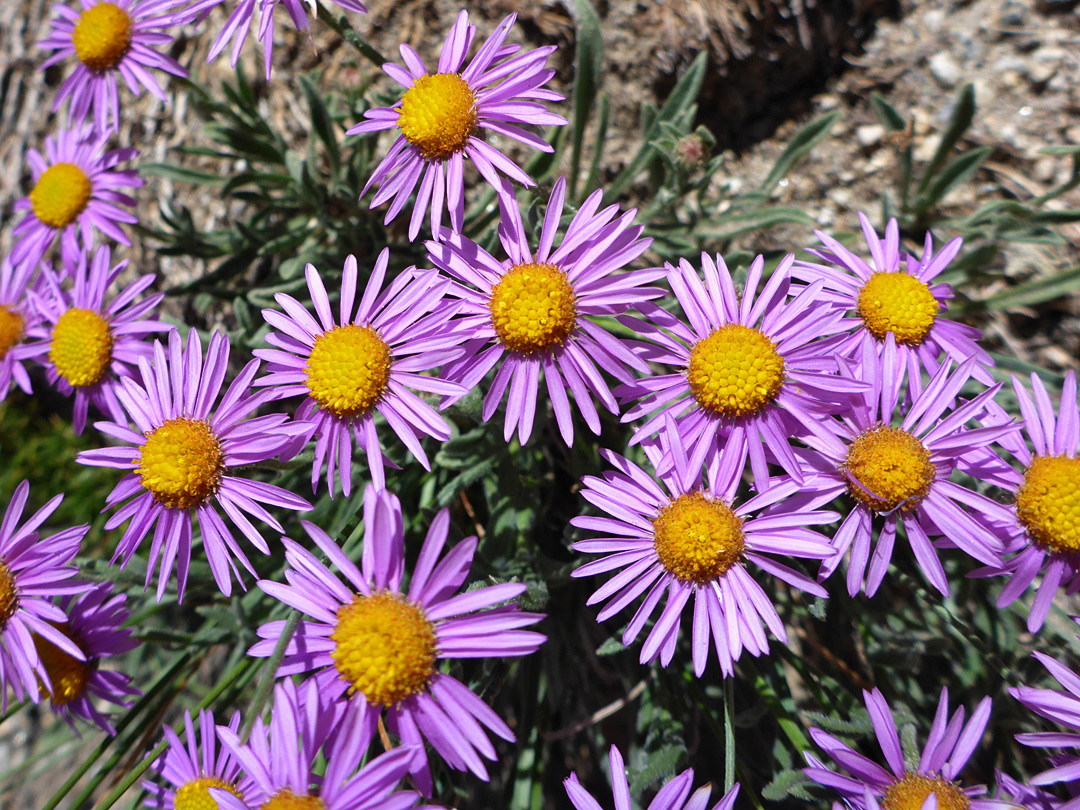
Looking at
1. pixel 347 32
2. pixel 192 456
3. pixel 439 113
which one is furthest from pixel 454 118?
pixel 192 456

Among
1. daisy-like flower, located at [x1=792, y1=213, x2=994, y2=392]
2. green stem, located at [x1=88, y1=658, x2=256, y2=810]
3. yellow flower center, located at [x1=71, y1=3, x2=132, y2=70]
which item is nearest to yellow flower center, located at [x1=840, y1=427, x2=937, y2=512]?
daisy-like flower, located at [x1=792, y1=213, x2=994, y2=392]

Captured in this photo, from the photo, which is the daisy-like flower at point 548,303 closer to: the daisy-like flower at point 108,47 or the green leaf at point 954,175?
the daisy-like flower at point 108,47

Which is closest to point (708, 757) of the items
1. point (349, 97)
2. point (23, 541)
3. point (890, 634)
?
point (890, 634)

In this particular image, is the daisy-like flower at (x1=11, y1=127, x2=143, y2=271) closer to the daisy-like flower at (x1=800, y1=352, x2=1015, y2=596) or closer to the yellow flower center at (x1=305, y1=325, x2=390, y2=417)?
the yellow flower center at (x1=305, y1=325, x2=390, y2=417)

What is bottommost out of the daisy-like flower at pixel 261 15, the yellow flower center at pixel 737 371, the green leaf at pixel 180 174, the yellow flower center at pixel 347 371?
the yellow flower center at pixel 347 371

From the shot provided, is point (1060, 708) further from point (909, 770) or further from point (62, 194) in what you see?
point (62, 194)

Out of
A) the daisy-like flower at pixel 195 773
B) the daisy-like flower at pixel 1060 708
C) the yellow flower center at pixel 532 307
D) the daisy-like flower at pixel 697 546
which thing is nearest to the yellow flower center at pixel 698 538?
the daisy-like flower at pixel 697 546
